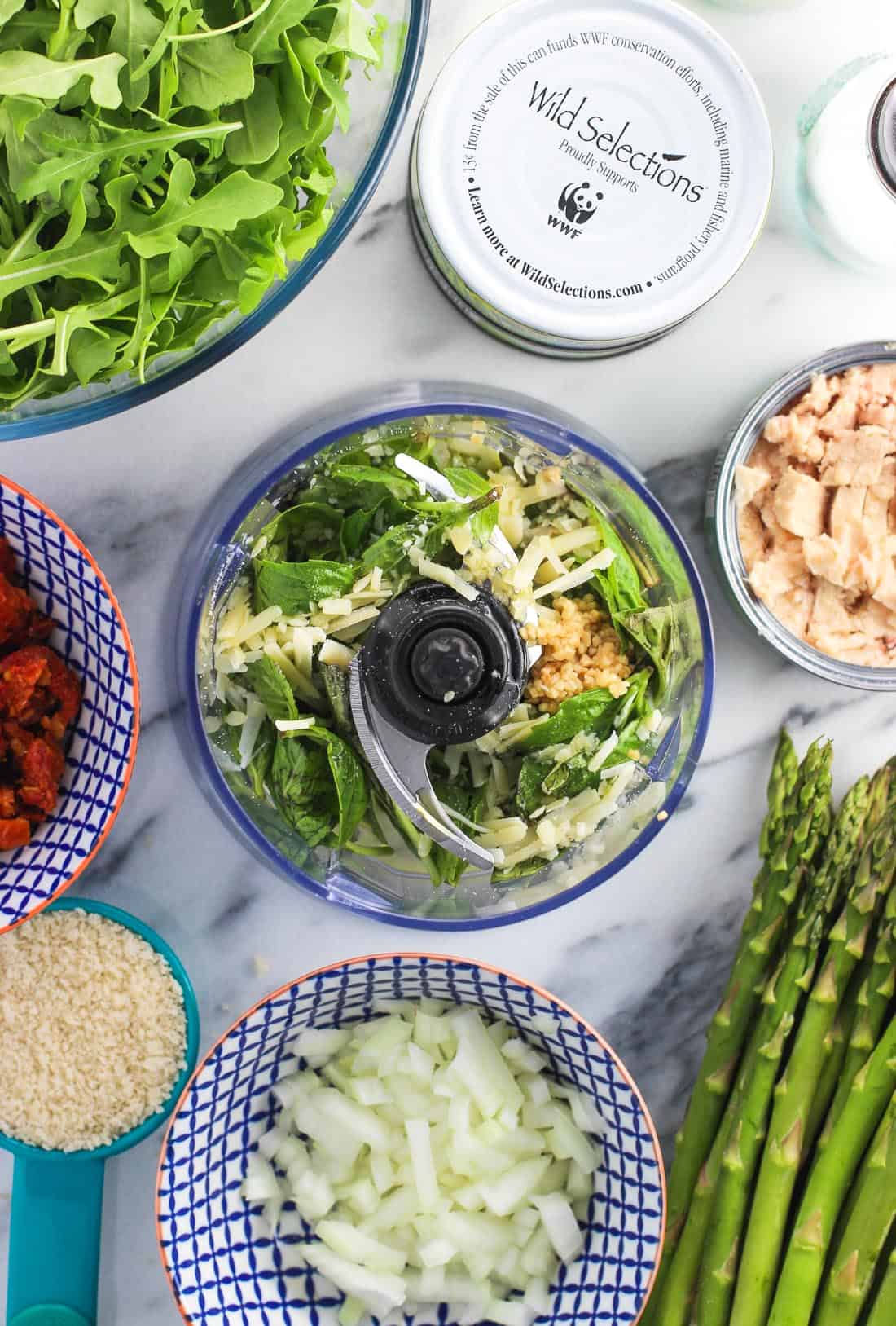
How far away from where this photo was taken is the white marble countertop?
1.37 m

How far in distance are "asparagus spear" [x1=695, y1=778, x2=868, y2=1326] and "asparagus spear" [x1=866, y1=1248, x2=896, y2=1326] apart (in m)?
0.15

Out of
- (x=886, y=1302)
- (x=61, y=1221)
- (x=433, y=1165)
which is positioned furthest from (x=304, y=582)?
(x=886, y=1302)

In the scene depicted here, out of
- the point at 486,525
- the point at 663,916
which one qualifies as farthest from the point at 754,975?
the point at 486,525

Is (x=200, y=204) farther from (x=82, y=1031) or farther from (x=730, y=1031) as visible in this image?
(x=730, y=1031)

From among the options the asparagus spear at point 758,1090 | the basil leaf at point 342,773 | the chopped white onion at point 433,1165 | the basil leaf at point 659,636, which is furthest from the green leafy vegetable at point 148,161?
the asparagus spear at point 758,1090

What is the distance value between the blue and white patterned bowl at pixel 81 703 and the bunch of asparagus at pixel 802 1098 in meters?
0.76

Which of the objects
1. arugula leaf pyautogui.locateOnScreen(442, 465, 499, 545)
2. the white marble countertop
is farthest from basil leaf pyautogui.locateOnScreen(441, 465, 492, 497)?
the white marble countertop

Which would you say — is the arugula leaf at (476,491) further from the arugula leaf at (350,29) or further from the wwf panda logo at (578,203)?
the arugula leaf at (350,29)

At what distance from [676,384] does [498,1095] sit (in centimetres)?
84

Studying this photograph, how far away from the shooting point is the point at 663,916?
148 centimetres

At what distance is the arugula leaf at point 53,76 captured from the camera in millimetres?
847

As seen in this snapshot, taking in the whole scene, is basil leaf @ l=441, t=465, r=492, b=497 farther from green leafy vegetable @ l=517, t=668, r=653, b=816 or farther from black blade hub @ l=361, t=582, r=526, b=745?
green leafy vegetable @ l=517, t=668, r=653, b=816

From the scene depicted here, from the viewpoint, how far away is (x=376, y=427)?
1.25 meters

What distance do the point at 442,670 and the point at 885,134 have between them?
2.48ft
